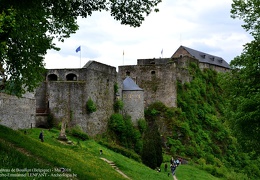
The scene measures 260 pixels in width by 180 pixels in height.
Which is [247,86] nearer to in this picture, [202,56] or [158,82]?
[158,82]

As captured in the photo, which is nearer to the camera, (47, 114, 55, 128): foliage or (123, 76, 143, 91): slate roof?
(47, 114, 55, 128): foliage

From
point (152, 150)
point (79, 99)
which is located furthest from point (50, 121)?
point (152, 150)

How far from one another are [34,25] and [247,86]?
11295 millimetres

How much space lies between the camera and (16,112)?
30.1 meters

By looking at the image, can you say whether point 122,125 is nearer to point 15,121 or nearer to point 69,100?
point 69,100

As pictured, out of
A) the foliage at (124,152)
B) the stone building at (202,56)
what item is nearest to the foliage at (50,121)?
the foliage at (124,152)

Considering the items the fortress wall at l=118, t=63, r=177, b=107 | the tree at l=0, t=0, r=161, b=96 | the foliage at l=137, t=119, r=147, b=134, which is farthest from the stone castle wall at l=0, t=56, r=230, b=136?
the tree at l=0, t=0, r=161, b=96

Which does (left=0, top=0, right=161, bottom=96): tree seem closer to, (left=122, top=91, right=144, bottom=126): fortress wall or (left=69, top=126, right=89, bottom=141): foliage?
(left=69, top=126, right=89, bottom=141): foliage

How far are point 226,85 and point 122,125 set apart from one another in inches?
804

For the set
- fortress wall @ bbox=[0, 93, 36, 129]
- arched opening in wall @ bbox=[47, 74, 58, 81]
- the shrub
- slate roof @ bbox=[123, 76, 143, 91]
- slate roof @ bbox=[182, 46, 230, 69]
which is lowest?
the shrub

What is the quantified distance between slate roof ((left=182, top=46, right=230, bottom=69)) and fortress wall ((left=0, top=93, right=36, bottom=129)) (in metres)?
48.5

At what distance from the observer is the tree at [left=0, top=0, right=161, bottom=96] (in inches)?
521

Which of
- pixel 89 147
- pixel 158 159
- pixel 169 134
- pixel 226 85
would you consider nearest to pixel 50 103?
pixel 89 147

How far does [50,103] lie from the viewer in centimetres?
3688
